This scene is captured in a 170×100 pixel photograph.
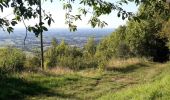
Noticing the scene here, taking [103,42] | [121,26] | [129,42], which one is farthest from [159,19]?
[103,42]

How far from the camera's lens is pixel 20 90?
16391mm

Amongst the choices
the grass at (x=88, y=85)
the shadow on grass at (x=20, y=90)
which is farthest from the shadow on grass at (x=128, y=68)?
the shadow on grass at (x=20, y=90)

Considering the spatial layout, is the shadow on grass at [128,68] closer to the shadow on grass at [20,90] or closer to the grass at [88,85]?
the grass at [88,85]

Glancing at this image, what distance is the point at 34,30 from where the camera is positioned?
4.18 metres

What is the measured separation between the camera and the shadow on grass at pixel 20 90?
1541 cm

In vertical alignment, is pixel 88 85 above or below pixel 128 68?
below

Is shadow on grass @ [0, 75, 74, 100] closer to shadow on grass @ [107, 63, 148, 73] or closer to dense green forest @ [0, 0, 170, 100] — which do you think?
dense green forest @ [0, 0, 170, 100]

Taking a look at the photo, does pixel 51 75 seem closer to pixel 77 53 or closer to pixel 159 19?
pixel 159 19

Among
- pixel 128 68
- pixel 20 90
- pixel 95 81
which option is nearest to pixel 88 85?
pixel 95 81

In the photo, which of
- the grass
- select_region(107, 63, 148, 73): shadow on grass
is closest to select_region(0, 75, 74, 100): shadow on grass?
the grass

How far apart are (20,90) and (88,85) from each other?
3.46 meters

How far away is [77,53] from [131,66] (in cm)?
6123

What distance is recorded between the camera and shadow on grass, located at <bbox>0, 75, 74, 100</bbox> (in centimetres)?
1541

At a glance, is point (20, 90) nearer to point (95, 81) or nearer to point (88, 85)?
point (88, 85)
